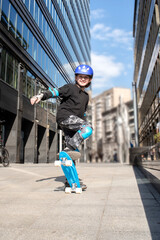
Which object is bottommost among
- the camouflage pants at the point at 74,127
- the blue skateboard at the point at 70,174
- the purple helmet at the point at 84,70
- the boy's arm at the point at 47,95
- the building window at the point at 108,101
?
the blue skateboard at the point at 70,174

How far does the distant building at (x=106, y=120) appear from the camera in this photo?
98.1 meters

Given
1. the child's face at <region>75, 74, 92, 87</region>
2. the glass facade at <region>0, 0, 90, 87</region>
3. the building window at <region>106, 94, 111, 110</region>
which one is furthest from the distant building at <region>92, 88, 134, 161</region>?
the child's face at <region>75, 74, 92, 87</region>

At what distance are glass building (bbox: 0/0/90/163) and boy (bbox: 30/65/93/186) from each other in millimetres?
11152

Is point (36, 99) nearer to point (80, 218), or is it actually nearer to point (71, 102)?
point (71, 102)

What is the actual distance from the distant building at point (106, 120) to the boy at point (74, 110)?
88213 mm

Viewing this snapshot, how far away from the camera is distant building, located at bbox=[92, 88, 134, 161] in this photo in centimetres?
9808

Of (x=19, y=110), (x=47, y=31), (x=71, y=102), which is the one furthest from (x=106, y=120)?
(x=71, y=102)

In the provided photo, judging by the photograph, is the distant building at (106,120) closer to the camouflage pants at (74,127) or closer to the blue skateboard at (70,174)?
the camouflage pants at (74,127)

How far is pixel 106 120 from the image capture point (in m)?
104

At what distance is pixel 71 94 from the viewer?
3734mm

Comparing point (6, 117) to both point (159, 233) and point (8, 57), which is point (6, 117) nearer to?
point (8, 57)

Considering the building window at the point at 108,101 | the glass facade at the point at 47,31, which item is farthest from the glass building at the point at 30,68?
the building window at the point at 108,101

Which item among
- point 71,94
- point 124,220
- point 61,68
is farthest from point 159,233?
point 61,68

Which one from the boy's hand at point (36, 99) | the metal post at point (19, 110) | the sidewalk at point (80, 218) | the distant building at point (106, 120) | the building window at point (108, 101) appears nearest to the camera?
the sidewalk at point (80, 218)
